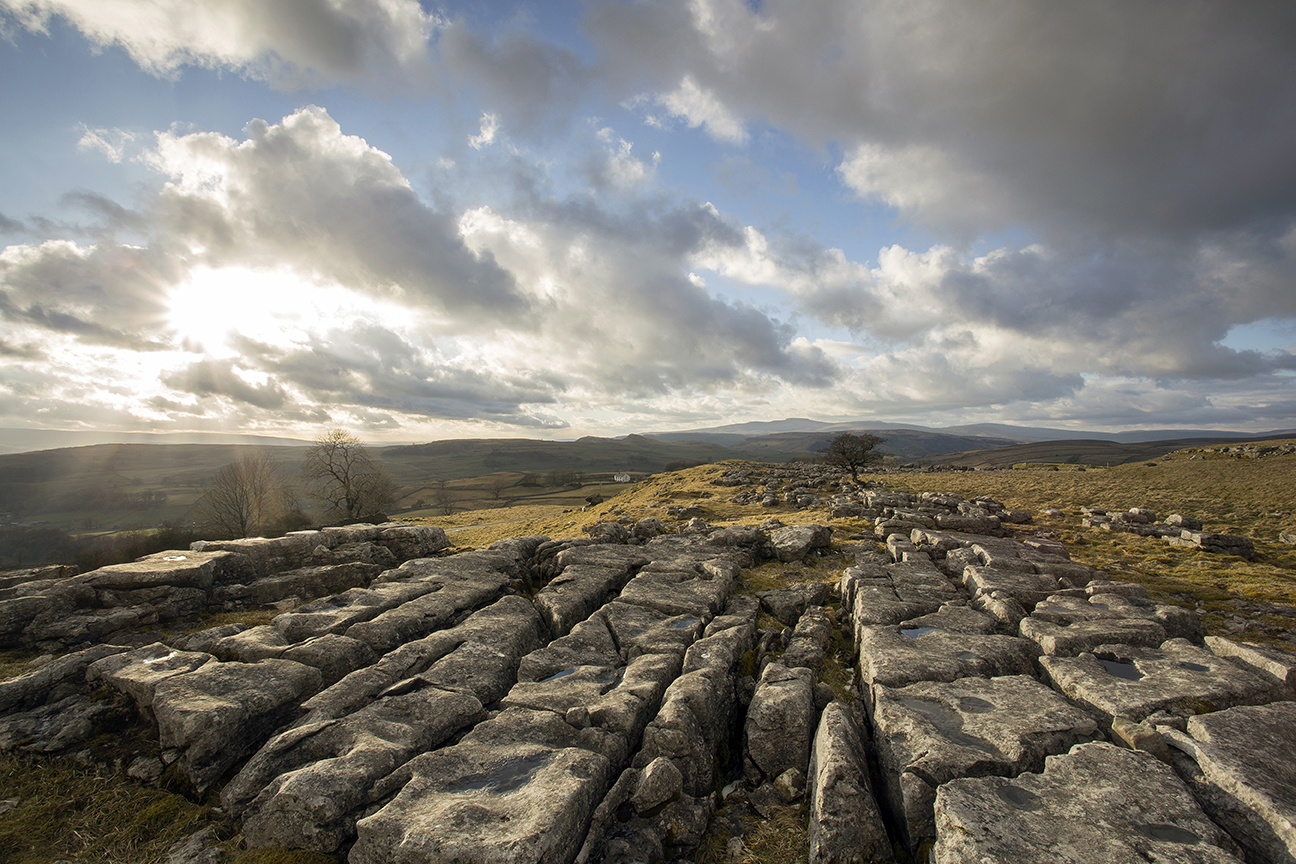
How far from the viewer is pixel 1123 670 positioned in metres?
11.1

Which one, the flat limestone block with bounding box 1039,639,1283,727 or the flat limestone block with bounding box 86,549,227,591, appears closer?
the flat limestone block with bounding box 1039,639,1283,727

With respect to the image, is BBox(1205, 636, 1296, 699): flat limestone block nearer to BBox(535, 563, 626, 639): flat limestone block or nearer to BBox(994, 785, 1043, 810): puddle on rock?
BBox(994, 785, 1043, 810): puddle on rock

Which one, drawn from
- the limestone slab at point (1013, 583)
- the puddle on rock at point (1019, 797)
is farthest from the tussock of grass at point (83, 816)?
the limestone slab at point (1013, 583)

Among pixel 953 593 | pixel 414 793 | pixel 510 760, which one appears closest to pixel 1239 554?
pixel 953 593

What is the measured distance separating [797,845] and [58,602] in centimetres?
2357

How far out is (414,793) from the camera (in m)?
7.97

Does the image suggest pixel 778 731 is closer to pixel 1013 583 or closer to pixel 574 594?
pixel 574 594

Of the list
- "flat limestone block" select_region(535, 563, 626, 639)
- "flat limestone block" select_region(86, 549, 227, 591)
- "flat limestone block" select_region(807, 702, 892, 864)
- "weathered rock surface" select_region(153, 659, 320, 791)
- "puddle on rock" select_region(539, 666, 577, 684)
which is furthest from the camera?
"flat limestone block" select_region(86, 549, 227, 591)

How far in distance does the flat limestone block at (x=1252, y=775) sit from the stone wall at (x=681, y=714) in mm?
40

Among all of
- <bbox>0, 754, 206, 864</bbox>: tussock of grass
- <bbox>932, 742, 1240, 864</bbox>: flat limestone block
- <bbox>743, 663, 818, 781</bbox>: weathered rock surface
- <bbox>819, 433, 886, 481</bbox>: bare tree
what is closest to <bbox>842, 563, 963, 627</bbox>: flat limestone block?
<bbox>743, 663, 818, 781</bbox>: weathered rock surface

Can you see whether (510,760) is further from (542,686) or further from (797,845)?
(797,845)

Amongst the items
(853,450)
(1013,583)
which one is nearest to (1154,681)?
(1013,583)

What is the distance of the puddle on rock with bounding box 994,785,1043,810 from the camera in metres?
7.10

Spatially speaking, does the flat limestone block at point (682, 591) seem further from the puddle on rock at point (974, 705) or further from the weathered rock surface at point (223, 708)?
the weathered rock surface at point (223, 708)
